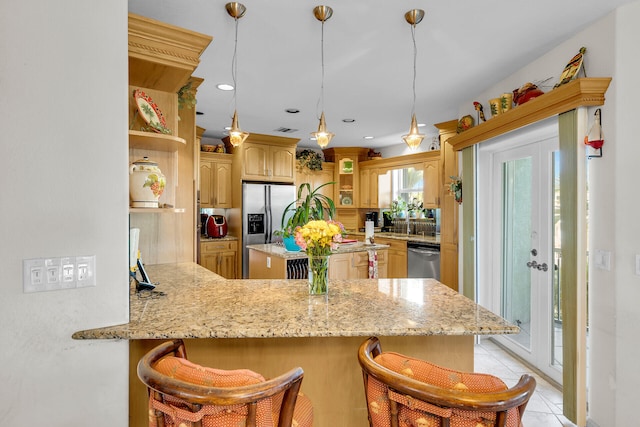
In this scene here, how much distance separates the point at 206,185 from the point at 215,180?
0.16 m

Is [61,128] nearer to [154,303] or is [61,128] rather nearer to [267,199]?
[154,303]

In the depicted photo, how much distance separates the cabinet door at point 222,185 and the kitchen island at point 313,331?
3865mm

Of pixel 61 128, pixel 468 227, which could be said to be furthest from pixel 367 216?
pixel 61 128

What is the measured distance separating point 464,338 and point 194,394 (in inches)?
47.3

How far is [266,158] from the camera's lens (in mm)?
5566

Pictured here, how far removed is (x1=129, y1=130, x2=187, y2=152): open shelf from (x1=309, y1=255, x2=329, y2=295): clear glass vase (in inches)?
39.3

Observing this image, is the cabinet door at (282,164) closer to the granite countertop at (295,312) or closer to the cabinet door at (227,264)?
the cabinet door at (227,264)

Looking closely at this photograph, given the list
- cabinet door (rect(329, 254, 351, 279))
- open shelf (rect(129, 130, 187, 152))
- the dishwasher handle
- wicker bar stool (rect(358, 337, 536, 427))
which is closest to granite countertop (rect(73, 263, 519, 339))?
wicker bar stool (rect(358, 337, 536, 427))

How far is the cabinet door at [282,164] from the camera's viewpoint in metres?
5.64

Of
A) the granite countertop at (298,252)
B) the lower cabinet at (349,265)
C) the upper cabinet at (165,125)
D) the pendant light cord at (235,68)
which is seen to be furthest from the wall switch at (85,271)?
the lower cabinet at (349,265)

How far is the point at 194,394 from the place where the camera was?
0.87m

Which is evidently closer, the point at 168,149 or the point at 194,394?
the point at 194,394

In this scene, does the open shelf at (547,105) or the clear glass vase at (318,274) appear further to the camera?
the open shelf at (547,105)

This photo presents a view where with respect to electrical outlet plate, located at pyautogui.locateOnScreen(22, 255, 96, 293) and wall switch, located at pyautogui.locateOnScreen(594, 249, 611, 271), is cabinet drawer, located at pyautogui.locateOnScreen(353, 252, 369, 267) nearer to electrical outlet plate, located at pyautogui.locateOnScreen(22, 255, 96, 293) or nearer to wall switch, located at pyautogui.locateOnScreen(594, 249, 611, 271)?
wall switch, located at pyautogui.locateOnScreen(594, 249, 611, 271)
